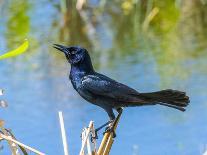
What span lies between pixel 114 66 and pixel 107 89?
4746mm

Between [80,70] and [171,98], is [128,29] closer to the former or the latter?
[80,70]

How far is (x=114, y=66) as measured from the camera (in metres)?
8.92

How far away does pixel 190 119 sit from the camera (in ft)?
23.8

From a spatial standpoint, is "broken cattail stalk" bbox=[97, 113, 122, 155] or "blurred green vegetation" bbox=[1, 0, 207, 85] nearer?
"broken cattail stalk" bbox=[97, 113, 122, 155]

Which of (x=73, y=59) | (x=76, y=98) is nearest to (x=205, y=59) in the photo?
(x=76, y=98)

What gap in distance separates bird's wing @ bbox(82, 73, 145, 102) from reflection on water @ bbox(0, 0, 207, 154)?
2.37 meters

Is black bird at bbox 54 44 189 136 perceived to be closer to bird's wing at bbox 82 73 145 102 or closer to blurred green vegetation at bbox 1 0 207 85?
bird's wing at bbox 82 73 145 102

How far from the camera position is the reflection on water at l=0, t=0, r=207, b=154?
274 inches

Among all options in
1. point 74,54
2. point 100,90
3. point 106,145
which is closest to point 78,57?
point 74,54

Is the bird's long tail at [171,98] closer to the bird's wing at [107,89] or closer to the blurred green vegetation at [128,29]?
the bird's wing at [107,89]

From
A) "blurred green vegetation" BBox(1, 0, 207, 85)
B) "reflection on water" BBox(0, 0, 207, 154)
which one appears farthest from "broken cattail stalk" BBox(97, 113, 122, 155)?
"blurred green vegetation" BBox(1, 0, 207, 85)

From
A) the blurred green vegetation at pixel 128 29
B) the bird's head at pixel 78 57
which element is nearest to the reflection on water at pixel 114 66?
the blurred green vegetation at pixel 128 29

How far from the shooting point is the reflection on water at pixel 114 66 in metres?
6.96

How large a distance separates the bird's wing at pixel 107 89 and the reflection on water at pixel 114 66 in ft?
7.77
